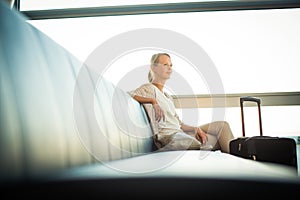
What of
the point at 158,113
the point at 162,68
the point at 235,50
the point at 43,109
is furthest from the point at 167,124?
the point at 43,109

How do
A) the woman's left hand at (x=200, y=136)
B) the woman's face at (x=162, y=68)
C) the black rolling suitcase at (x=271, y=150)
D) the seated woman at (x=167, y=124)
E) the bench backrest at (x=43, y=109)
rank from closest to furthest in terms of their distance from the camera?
the bench backrest at (x=43, y=109), the black rolling suitcase at (x=271, y=150), the seated woman at (x=167, y=124), the woman's left hand at (x=200, y=136), the woman's face at (x=162, y=68)

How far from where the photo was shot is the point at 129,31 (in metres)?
2.46

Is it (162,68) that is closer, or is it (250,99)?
(162,68)

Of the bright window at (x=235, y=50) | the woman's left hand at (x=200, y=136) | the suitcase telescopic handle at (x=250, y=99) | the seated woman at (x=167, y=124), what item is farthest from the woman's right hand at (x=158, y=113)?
the suitcase telescopic handle at (x=250, y=99)

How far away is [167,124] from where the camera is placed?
181 cm

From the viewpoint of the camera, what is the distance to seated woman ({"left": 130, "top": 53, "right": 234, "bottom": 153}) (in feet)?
5.60

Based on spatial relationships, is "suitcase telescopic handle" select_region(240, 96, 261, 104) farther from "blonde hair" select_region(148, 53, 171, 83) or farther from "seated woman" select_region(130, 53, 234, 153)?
"blonde hair" select_region(148, 53, 171, 83)

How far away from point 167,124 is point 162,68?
446 mm

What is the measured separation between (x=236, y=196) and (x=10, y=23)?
475 mm

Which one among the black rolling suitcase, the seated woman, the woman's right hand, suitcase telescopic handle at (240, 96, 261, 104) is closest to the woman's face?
the seated woman

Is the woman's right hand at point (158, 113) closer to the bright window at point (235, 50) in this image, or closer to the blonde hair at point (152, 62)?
the blonde hair at point (152, 62)

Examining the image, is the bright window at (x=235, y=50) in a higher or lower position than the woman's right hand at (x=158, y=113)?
higher

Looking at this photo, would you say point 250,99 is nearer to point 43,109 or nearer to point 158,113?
point 158,113

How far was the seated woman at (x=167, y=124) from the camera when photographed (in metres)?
1.71
